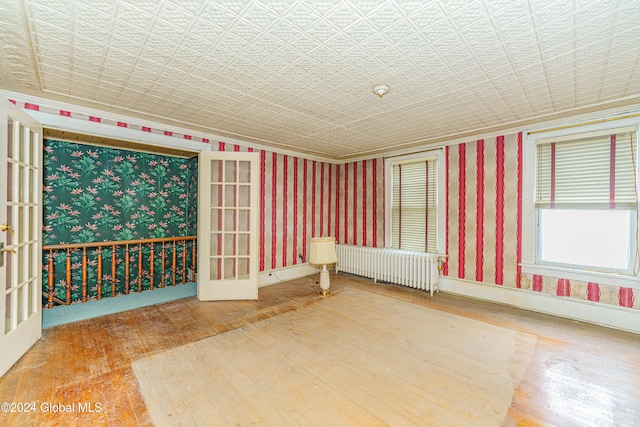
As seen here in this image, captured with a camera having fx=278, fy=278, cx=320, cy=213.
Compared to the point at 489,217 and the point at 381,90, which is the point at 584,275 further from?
the point at 381,90

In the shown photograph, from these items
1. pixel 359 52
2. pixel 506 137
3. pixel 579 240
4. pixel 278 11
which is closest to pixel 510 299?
pixel 579 240

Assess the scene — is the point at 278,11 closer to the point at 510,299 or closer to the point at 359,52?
the point at 359,52

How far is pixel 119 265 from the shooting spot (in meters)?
4.54

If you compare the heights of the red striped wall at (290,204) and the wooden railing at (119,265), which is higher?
the red striped wall at (290,204)

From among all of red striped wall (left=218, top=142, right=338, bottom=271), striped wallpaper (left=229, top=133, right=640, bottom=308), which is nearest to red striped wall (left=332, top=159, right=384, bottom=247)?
striped wallpaper (left=229, top=133, right=640, bottom=308)

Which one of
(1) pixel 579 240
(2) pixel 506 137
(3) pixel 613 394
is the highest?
(2) pixel 506 137

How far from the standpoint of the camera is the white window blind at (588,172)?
3154mm

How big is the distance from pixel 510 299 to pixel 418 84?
3.28 metres

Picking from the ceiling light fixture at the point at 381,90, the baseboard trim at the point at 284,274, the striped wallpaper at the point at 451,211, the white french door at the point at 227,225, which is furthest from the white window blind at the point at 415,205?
the white french door at the point at 227,225

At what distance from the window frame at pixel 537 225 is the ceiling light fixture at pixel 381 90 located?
2.46 m

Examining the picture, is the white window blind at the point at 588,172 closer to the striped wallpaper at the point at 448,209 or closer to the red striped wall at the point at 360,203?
the striped wallpaper at the point at 448,209

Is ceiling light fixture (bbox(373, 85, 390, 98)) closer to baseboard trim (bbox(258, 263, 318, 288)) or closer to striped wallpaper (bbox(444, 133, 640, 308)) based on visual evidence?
striped wallpaper (bbox(444, 133, 640, 308))

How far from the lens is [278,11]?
5.40 feet

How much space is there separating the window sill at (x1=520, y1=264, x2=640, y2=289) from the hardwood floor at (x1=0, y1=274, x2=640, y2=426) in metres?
0.54
